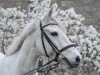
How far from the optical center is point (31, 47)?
5.39 metres

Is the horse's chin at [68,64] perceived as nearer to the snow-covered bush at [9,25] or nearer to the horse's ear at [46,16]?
the horse's ear at [46,16]

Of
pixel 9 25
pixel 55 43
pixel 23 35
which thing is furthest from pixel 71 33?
pixel 55 43

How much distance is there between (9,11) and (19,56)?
456cm

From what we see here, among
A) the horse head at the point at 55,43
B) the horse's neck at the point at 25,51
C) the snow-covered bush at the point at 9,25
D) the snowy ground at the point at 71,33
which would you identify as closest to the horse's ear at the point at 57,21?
the horse head at the point at 55,43

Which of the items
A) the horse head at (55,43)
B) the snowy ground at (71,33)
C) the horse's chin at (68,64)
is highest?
the horse head at (55,43)

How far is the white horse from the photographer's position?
5.20 m

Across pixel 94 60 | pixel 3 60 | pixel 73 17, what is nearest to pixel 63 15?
pixel 73 17

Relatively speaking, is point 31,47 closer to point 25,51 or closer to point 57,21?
point 25,51

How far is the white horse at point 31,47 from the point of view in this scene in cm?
520

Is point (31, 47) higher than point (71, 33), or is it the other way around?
point (31, 47)

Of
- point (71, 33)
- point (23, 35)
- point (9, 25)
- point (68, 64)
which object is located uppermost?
point (23, 35)

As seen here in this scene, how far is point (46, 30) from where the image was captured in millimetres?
5320

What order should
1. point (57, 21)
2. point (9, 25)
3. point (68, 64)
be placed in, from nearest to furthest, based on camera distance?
point (68, 64) → point (57, 21) → point (9, 25)

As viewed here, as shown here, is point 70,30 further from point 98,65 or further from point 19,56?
point 19,56
